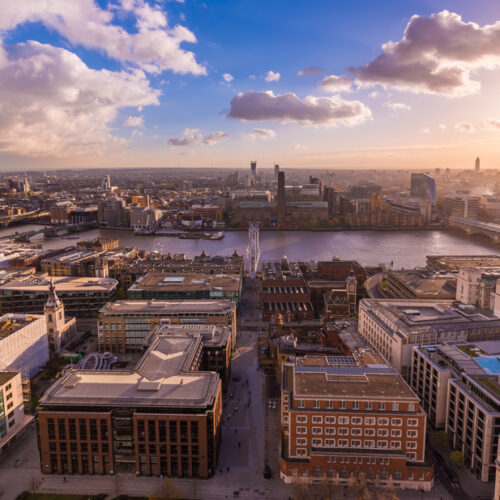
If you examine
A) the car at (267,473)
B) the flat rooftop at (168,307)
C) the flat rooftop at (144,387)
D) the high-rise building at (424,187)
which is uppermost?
the high-rise building at (424,187)

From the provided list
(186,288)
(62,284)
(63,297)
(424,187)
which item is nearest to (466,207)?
(424,187)

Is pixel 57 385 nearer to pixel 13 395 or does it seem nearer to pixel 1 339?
pixel 13 395

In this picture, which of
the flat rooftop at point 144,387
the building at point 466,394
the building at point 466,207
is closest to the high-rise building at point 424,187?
the building at point 466,207

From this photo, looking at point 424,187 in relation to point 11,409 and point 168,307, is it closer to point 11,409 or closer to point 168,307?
point 168,307

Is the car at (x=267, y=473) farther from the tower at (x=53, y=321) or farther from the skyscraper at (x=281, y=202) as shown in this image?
the skyscraper at (x=281, y=202)

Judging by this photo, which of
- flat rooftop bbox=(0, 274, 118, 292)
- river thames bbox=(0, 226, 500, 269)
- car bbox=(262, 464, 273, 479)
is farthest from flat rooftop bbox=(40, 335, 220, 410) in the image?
river thames bbox=(0, 226, 500, 269)

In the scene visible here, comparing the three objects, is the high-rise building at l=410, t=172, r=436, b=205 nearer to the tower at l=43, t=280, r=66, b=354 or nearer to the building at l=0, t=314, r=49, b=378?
the tower at l=43, t=280, r=66, b=354

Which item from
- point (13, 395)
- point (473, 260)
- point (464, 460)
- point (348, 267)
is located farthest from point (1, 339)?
point (473, 260)

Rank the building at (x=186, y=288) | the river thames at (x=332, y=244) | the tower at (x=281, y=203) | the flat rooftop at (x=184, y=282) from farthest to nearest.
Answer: the tower at (x=281, y=203) < the river thames at (x=332, y=244) < the flat rooftop at (x=184, y=282) < the building at (x=186, y=288)
